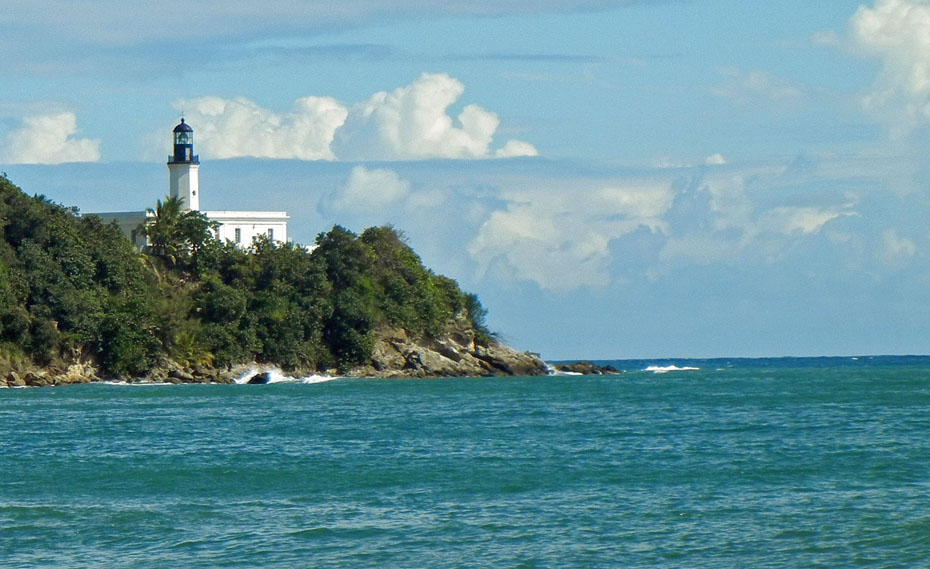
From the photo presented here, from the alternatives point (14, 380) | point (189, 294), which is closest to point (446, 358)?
point (189, 294)

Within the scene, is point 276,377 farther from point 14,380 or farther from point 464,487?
point 464,487

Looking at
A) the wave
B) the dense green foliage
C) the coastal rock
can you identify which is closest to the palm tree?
the dense green foliage

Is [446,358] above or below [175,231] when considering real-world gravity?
below

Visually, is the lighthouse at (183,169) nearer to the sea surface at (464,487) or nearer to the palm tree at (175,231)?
the palm tree at (175,231)

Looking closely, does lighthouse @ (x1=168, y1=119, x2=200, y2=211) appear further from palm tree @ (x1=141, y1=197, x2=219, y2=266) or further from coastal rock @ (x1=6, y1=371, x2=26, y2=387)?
coastal rock @ (x1=6, y1=371, x2=26, y2=387)

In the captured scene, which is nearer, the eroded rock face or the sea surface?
the sea surface

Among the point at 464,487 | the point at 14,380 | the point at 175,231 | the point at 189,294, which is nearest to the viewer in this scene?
the point at 464,487

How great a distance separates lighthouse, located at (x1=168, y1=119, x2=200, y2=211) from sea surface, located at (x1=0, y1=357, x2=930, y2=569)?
3812 cm

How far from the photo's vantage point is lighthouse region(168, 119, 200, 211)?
8169cm

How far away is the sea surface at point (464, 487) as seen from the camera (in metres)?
17.2

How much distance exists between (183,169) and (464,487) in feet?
204

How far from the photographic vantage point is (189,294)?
247 feet

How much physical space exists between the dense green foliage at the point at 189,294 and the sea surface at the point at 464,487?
869 inches

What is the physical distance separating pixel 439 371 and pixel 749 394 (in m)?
28.0
